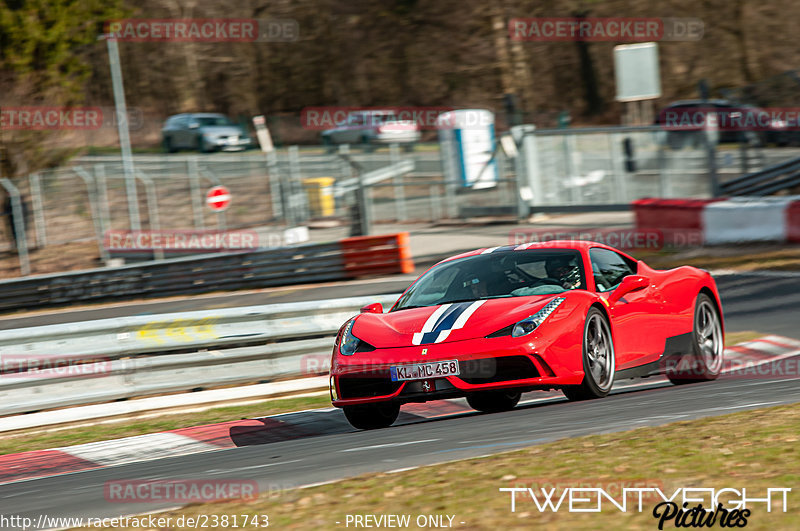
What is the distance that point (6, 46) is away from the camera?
28.1m

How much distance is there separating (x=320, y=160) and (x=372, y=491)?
24.6 meters

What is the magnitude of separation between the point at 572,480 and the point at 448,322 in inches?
106

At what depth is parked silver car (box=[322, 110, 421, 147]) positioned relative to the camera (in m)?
38.6

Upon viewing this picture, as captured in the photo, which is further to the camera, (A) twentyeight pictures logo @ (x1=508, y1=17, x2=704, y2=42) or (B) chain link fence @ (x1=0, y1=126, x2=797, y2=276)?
(A) twentyeight pictures logo @ (x1=508, y1=17, x2=704, y2=42)

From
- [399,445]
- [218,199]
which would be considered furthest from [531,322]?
[218,199]

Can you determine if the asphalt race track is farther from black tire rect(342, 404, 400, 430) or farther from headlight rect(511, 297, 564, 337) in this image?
headlight rect(511, 297, 564, 337)

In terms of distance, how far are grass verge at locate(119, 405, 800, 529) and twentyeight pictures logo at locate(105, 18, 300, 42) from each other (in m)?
39.2

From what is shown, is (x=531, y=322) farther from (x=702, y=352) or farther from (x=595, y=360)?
(x=702, y=352)

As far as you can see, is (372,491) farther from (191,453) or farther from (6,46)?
(6,46)

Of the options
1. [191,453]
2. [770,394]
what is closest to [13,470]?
[191,453]

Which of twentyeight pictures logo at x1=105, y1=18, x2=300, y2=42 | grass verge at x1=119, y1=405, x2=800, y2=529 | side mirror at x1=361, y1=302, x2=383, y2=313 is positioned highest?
twentyeight pictures logo at x1=105, y1=18, x2=300, y2=42

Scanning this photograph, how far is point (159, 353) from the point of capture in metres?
9.94

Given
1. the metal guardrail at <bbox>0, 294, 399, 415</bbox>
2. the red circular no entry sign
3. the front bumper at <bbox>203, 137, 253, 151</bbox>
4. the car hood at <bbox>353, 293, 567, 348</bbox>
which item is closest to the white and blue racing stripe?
the car hood at <bbox>353, 293, 567, 348</bbox>

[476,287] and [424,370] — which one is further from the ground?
[476,287]
